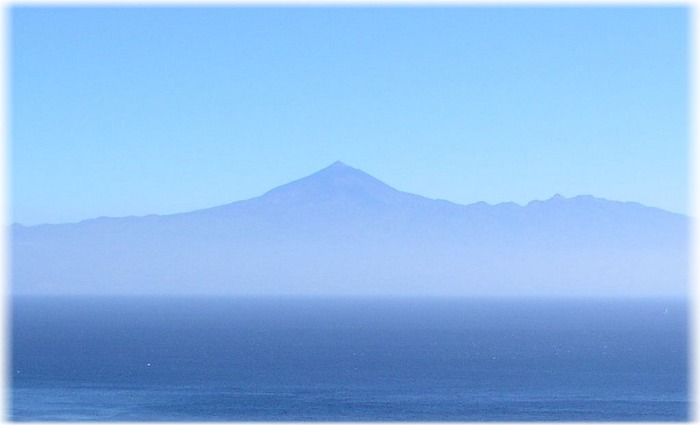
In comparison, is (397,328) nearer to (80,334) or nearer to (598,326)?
(598,326)

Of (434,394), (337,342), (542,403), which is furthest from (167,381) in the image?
(337,342)

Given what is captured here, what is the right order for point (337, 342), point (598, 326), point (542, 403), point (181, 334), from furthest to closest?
point (598, 326) → point (181, 334) → point (337, 342) → point (542, 403)

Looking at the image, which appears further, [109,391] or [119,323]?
[119,323]

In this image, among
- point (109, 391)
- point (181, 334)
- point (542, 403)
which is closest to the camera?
point (542, 403)

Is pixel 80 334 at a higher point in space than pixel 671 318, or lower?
lower

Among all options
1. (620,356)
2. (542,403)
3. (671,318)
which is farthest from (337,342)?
(671,318)

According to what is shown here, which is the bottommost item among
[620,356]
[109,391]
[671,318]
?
[109,391]

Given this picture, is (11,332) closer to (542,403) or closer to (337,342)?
(337,342)
